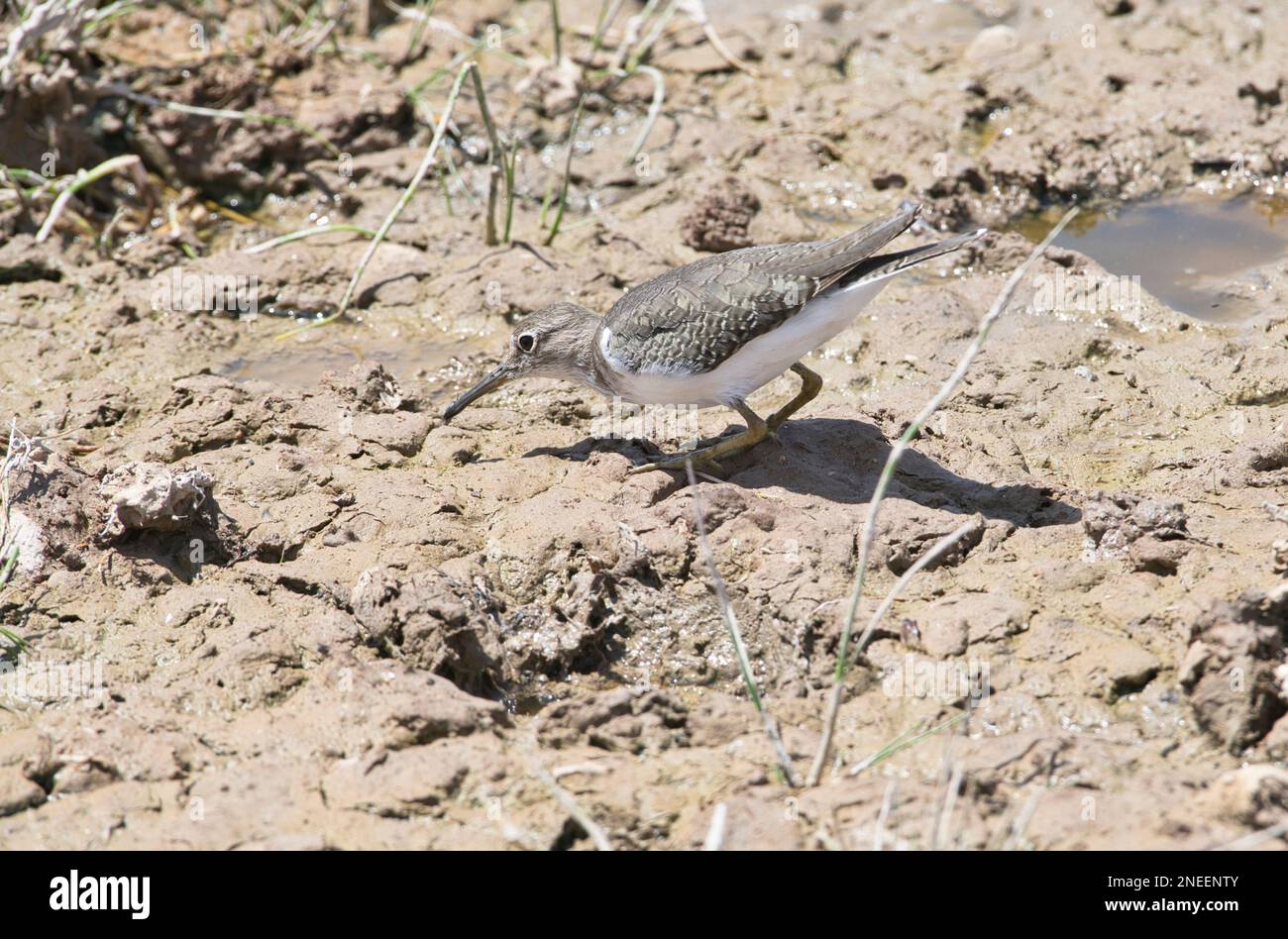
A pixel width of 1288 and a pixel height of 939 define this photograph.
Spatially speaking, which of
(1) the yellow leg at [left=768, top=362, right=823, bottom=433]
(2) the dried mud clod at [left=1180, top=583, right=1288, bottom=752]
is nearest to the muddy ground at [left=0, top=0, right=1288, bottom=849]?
(2) the dried mud clod at [left=1180, top=583, right=1288, bottom=752]

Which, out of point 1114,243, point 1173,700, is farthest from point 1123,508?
point 1114,243

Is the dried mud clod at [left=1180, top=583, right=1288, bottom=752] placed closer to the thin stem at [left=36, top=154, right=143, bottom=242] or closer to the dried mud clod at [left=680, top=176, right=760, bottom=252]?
the dried mud clod at [left=680, top=176, right=760, bottom=252]

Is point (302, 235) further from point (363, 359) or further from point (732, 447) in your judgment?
point (732, 447)

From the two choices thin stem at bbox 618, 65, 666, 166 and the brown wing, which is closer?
the brown wing

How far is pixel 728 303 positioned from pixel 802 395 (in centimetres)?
74

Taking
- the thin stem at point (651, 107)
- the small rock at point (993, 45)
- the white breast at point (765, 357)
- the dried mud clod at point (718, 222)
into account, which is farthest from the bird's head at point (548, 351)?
the small rock at point (993, 45)

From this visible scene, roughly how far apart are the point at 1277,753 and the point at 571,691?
273cm

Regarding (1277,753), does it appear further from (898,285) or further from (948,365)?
(898,285)

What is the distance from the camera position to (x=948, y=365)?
723 centimetres

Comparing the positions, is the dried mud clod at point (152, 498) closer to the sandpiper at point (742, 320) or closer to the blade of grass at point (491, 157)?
the sandpiper at point (742, 320)

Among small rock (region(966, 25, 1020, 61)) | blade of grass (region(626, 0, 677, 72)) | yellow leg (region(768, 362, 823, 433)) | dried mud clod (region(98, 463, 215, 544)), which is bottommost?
dried mud clod (region(98, 463, 215, 544))

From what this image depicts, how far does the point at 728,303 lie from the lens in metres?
6.27

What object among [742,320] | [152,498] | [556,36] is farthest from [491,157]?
[152,498]

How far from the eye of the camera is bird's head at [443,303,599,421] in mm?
6914
